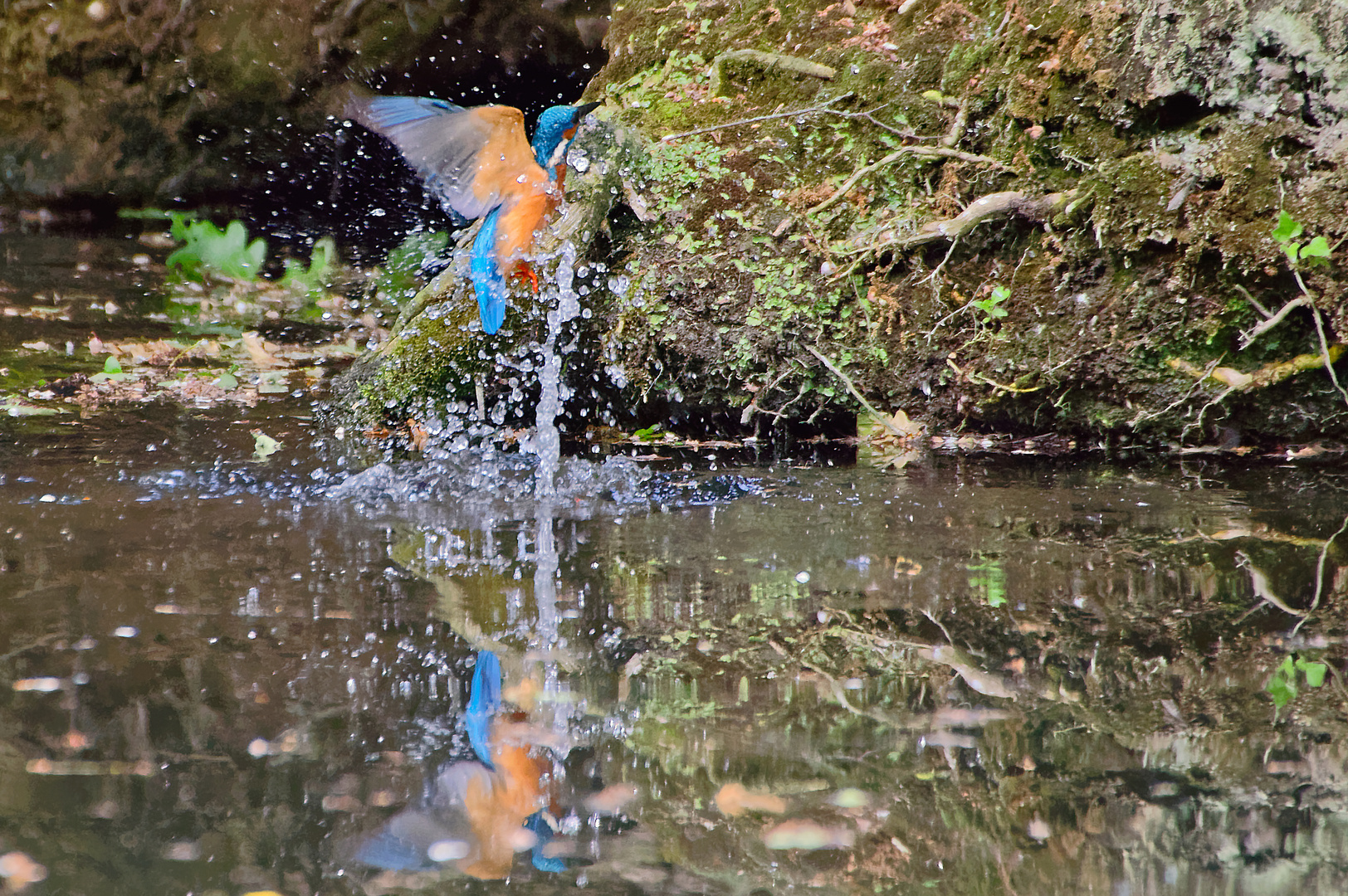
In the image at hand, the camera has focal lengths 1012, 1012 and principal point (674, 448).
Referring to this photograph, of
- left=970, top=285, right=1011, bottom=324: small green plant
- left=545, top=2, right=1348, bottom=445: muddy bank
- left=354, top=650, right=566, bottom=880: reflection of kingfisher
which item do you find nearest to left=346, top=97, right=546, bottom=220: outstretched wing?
left=545, top=2, right=1348, bottom=445: muddy bank

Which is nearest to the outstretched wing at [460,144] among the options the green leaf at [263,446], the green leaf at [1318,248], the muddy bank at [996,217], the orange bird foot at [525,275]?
the orange bird foot at [525,275]

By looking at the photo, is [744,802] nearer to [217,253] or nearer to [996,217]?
[996,217]

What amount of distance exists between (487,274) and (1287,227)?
2.98 meters

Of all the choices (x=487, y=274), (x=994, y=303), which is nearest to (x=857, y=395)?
(x=994, y=303)

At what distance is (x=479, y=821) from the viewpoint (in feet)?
5.14

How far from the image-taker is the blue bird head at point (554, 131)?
3805mm

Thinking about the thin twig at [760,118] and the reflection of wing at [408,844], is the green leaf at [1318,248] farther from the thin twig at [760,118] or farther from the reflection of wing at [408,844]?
the reflection of wing at [408,844]

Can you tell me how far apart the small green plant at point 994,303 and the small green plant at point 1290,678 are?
7.25ft

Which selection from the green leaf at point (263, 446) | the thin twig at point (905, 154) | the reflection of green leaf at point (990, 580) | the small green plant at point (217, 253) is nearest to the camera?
the reflection of green leaf at point (990, 580)

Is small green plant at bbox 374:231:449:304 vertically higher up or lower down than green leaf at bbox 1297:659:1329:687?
higher up

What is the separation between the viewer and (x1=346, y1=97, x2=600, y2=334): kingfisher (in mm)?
3623

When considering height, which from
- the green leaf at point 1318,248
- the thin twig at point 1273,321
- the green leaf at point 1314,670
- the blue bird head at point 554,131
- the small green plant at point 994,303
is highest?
the blue bird head at point 554,131

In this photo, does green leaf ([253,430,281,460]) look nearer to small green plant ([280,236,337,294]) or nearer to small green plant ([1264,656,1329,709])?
small green plant ([1264,656,1329,709])

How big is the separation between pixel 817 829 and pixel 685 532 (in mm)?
1512
